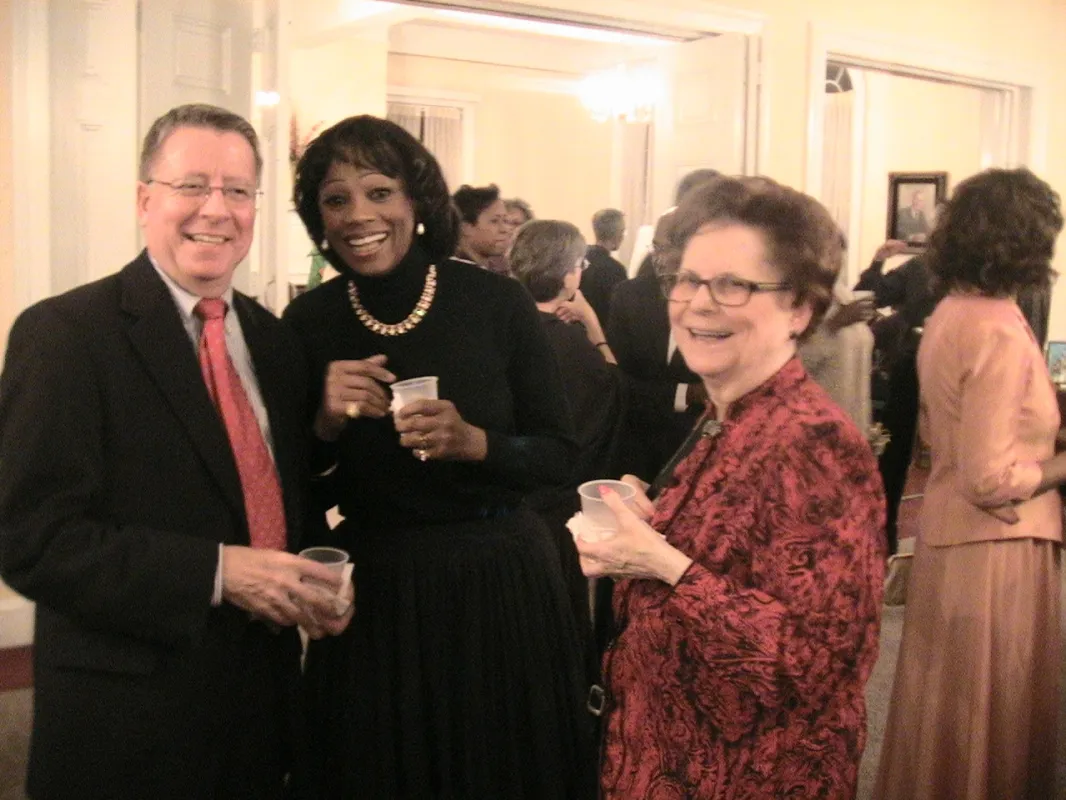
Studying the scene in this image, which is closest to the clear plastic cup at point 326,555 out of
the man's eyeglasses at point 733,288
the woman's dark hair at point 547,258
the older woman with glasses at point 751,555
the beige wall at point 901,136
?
the older woman with glasses at point 751,555

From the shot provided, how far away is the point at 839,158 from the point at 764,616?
374 inches

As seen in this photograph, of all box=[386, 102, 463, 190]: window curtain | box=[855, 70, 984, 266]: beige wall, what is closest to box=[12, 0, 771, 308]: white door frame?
box=[386, 102, 463, 190]: window curtain

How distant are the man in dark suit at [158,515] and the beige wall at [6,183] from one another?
276 cm

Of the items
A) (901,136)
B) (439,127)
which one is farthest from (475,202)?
(439,127)

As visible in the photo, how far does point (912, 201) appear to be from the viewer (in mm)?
9672

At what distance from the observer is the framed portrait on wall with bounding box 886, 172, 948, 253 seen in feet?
31.1

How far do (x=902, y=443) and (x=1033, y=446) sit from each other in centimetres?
119

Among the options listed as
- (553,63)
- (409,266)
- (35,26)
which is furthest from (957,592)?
(553,63)

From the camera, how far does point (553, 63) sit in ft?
35.1

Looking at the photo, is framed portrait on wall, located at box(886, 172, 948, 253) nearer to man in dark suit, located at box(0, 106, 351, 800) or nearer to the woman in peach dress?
the woman in peach dress

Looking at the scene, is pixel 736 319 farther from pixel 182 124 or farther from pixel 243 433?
pixel 182 124

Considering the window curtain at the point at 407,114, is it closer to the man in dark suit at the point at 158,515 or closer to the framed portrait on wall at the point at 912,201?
the framed portrait on wall at the point at 912,201

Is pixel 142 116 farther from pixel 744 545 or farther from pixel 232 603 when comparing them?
pixel 744 545

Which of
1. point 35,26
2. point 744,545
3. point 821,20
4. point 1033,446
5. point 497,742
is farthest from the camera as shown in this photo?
point 821,20
